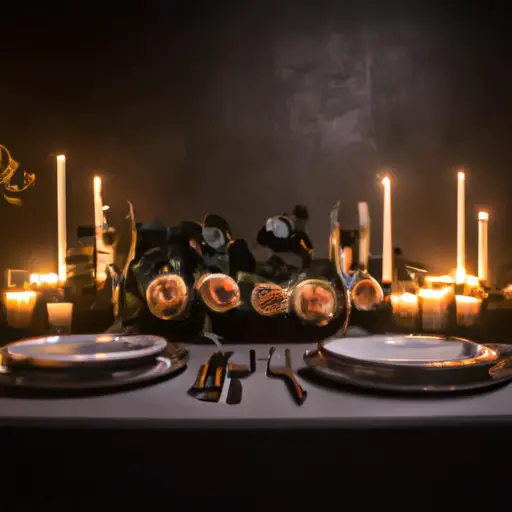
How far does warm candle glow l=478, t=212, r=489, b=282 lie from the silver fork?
526 millimetres

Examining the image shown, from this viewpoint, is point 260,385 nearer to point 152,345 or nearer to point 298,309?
point 152,345

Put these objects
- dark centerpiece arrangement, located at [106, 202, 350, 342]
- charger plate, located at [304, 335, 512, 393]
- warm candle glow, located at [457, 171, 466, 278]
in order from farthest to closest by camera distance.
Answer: warm candle glow, located at [457, 171, 466, 278], dark centerpiece arrangement, located at [106, 202, 350, 342], charger plate, located at [304, 335, 512, 393]

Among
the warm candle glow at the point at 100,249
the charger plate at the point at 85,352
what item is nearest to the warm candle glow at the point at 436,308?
the charger plate at the point at 85,352

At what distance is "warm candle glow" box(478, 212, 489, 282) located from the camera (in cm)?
108

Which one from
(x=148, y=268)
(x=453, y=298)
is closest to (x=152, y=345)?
(x=148, y=268)

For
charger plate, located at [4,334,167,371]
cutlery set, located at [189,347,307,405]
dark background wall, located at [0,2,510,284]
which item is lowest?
cutlery set, located at [189,347,307,405]

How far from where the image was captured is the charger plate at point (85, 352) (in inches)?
25.1

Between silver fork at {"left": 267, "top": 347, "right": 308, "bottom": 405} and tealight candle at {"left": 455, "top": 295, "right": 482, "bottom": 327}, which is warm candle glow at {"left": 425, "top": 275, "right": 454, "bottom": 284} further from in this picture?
silver fork at {"left": 267, "top": 347, "right": 308, "bottom": 405}

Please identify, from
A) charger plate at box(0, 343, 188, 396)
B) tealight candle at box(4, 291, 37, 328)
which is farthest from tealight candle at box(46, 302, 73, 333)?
charger plate at box(0, 343, 188, 396)

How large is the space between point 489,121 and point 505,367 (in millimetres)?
673

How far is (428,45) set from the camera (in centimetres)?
112

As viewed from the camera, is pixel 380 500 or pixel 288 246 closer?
pixel 380 500

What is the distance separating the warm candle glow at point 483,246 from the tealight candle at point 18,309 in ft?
3.17

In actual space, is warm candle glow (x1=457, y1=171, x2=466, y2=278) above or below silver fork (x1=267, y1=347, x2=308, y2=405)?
above
